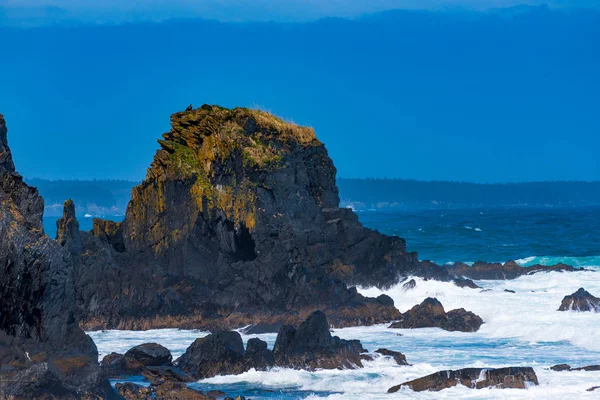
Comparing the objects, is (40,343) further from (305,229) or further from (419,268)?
(419,268)

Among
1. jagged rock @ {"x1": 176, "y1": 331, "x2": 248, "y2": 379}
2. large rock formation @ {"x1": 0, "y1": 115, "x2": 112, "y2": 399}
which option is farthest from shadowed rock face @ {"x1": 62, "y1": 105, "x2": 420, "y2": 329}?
large rock formation @ {"x1": 0, "y1": 115, "x2": 112, "y2": 399}

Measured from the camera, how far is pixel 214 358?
2795cm

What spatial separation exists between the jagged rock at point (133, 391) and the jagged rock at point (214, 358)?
3.06 m

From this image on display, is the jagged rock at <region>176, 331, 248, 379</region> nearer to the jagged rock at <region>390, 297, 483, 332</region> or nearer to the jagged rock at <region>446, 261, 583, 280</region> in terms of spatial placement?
the jagged rock at <region>390, 297, 483, 332</region>

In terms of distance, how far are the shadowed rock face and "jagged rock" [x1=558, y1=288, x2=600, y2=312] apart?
7255 millimetres

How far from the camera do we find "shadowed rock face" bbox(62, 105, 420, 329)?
132ft

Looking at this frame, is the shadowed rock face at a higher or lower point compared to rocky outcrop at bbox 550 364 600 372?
higher

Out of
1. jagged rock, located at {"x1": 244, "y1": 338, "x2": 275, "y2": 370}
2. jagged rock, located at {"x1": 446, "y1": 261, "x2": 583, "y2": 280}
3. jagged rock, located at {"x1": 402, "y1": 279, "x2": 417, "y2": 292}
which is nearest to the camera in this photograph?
jagged rock, located at {"x1": 244, "y1": 338, "x2": 275, "y2": 370}

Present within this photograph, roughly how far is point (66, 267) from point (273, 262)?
2274 centimetres

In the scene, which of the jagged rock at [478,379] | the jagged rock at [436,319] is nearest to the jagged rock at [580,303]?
the jagged rock at [436,319]

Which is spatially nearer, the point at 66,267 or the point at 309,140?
the point at 66,267

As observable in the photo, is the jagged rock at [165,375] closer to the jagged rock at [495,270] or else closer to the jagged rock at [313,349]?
the jagged rock at [313,349]

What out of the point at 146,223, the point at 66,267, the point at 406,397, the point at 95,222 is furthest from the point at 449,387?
the point at 95,222

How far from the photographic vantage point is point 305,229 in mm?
47750
